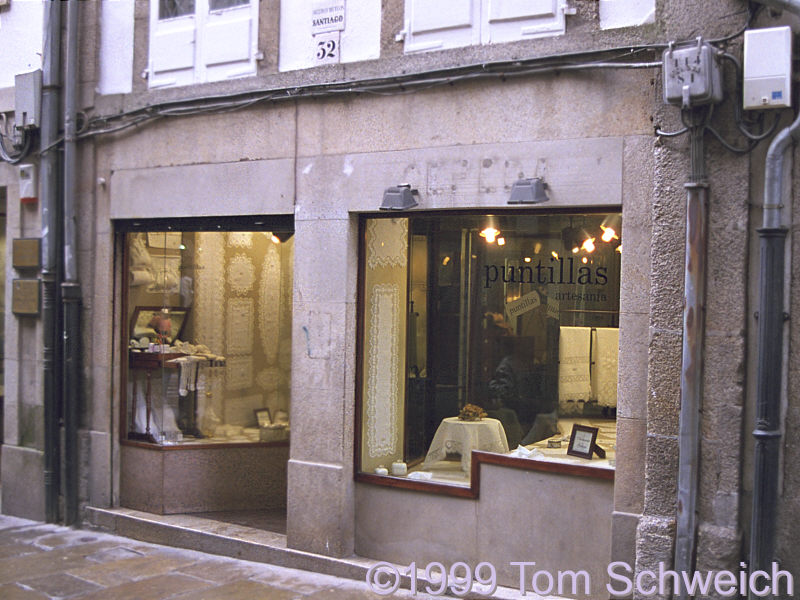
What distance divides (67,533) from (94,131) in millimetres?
4069

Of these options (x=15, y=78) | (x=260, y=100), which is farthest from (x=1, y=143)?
(x=260, y=100)

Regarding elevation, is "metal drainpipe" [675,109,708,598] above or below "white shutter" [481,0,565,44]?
below

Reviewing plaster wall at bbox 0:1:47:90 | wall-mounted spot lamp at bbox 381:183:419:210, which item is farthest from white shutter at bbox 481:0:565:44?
plaster wall at bbox 0:1:47:90

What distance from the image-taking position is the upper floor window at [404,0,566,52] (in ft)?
22.9

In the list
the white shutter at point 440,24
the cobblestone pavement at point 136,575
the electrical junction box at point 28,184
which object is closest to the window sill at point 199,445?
the cobblestone pavement at point 136,575

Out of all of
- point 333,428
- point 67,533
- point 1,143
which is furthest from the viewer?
point 1,143

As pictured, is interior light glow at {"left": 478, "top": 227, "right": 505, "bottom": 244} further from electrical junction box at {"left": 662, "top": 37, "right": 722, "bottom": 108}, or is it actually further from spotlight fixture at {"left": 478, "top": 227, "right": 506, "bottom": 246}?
electrical junction box at {"left": 662, "top": 37, "right": 722, "bottom": 108}

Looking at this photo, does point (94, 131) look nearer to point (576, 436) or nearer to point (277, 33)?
point (277, 33)

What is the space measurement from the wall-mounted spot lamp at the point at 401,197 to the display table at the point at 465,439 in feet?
6.08

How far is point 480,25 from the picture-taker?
23.8ft

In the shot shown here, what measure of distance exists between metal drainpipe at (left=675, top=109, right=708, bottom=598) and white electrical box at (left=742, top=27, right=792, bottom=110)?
0.40m

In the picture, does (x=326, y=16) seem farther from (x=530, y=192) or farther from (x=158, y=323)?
(x=158, y=323)

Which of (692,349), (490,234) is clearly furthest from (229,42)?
(692,349)

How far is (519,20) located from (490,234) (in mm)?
1669
